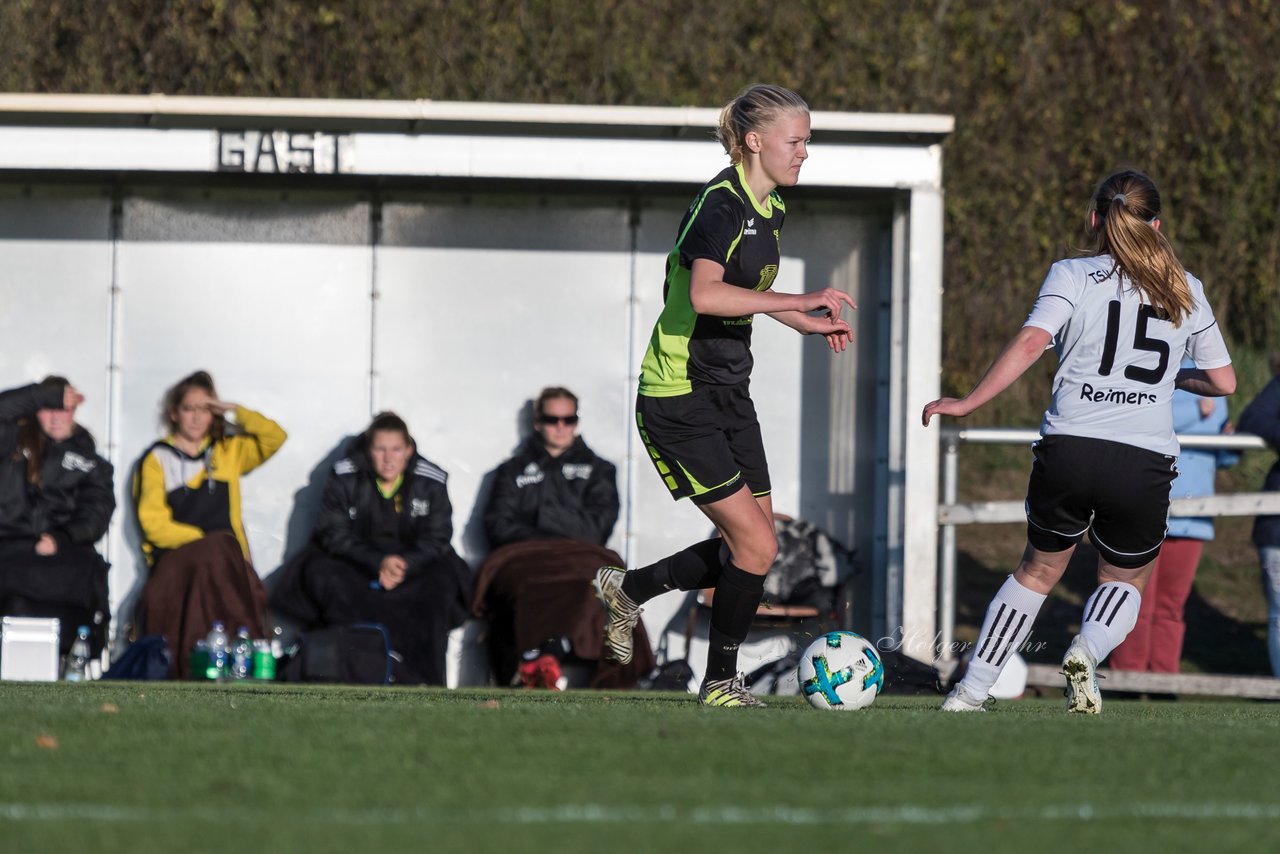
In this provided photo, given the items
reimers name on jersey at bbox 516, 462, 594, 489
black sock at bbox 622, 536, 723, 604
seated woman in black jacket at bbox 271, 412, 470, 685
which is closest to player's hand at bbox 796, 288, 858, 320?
black sock at bbox 622, 536, 723, 604

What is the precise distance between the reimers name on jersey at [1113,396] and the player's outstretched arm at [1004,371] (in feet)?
0.63

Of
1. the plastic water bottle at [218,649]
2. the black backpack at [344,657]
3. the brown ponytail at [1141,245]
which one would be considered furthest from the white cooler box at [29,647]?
the brown ponytail at [1141,245]

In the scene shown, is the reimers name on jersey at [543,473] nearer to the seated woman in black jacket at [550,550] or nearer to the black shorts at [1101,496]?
the seated woman in black jacket at [550,550]

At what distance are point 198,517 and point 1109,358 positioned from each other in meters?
5.94

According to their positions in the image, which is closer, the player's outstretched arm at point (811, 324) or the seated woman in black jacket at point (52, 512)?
the player's outstretched arm at point (811, 324)

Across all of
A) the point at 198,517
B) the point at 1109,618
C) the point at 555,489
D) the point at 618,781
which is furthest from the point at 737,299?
the point at 198,517

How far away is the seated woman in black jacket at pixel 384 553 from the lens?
930cm

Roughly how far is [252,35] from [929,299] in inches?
332

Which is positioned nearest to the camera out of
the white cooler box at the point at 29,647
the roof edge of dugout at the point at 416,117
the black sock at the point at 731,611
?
the black sock at the point at 731,611

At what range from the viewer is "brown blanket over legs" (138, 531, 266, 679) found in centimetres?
925

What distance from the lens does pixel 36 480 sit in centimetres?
942

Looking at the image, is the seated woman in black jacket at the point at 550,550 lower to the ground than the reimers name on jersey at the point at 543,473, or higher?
lower

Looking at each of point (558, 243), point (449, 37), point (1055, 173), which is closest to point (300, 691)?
point (558, 243)

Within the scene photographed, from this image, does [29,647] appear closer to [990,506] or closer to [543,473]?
[543,473]
